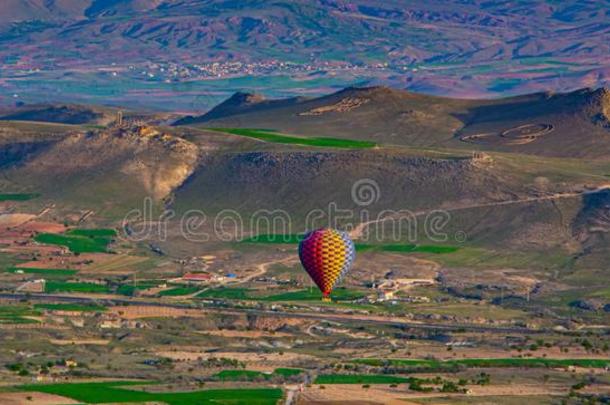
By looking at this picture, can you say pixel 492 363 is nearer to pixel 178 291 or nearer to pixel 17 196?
pixel 178 291

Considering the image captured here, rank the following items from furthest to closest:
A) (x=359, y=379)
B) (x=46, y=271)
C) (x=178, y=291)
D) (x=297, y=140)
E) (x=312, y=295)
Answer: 1. (x=297, y=140)
2. (x=46, y=271)
3. (x=178, y=291)
4. (x=312, y=295)
5. (x=359, y=379)

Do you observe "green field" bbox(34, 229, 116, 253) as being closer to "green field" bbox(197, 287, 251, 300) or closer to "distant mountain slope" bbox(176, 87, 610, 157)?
"green field" bbox(197, 287, 251, 300)

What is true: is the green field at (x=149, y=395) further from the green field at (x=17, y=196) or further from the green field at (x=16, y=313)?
the green field at (x=17, y=196)

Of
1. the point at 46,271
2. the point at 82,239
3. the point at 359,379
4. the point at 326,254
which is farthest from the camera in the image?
the point at 82,239

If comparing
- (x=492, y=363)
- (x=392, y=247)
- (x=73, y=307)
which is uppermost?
(x=392, y=247)

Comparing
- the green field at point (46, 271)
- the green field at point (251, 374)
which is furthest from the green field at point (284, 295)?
the green field at point (251, 374)

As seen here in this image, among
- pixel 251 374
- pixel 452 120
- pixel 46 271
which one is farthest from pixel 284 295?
pixel 452 120

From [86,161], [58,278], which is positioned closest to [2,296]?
[58,278]

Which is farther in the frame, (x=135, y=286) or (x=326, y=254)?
(x=135, y=286)
